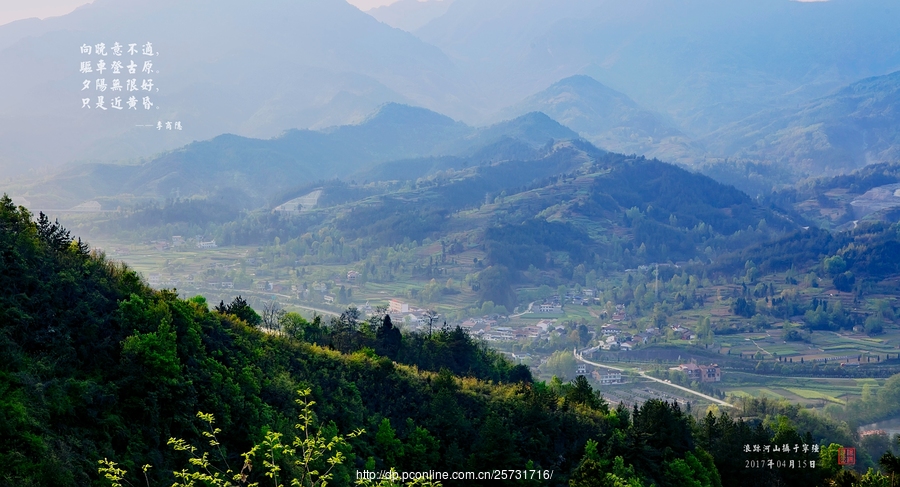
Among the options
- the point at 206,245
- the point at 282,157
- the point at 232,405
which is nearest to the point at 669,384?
the point at 232,405

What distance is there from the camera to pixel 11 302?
54.6 feet

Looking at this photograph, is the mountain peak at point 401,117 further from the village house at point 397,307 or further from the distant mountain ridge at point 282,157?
the village house at point 397,307

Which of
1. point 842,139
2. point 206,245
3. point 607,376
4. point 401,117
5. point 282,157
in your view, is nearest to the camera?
point 607,376

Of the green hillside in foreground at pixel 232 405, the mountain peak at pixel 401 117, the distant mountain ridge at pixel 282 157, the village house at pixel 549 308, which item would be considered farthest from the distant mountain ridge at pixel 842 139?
the green hillside in foreground at pixel 232 405

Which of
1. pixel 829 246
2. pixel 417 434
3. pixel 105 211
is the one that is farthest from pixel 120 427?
pixel 105 211

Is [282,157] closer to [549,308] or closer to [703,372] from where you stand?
[549,308]

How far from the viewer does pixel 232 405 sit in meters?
18.2

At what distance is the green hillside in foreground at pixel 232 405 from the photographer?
14992 mm

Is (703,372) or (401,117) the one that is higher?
(401,117)

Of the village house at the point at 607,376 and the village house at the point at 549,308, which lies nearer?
the village house at the point at 607,376

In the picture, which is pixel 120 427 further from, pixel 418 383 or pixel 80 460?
pixel 418 383

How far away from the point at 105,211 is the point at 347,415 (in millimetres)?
90977

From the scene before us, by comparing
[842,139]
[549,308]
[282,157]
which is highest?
[842,139]

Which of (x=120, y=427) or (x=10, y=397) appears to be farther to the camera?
(x=120, y=427)
